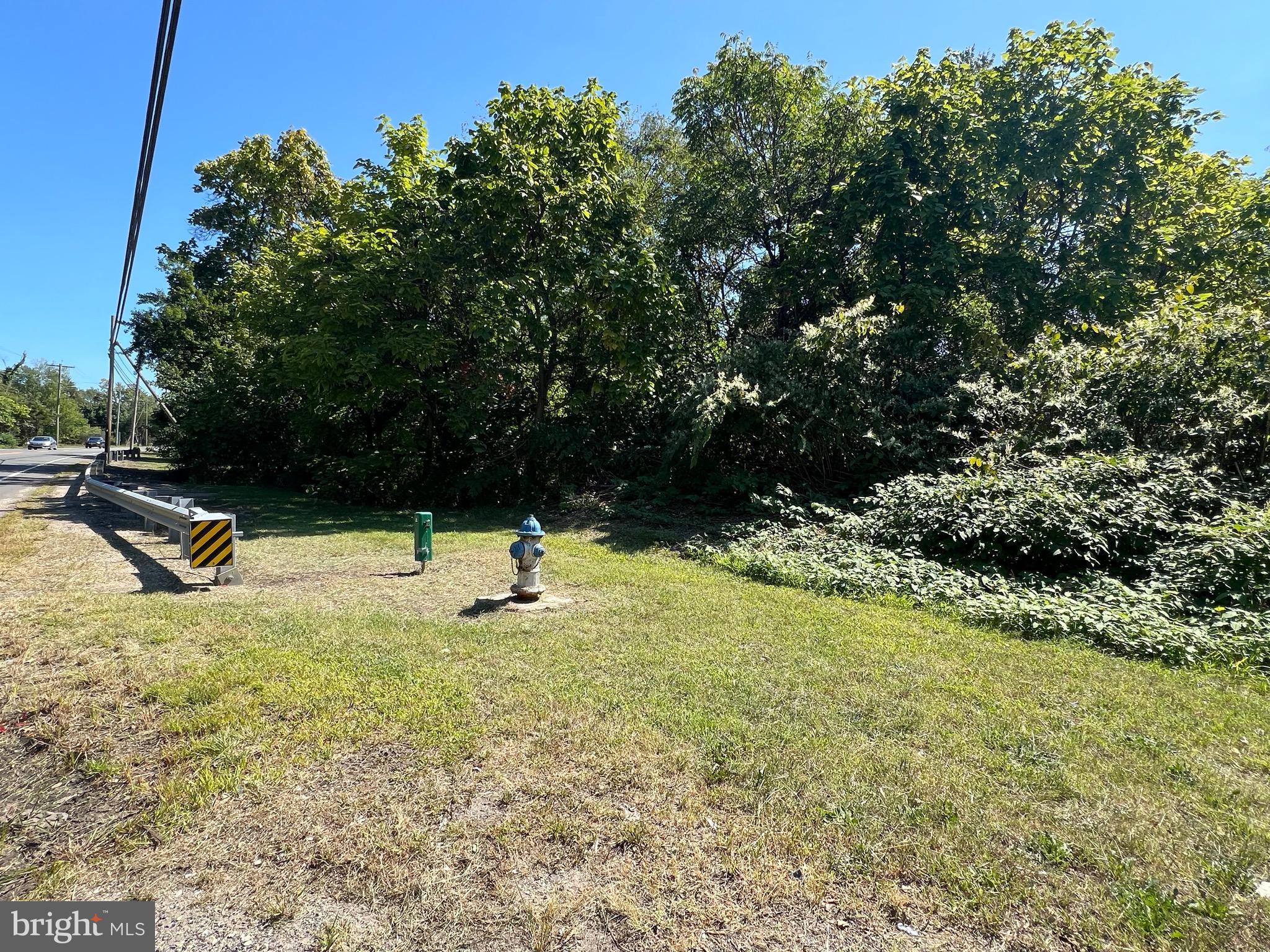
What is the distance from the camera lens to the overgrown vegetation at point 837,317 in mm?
8398

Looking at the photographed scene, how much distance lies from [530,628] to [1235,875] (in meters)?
4.41

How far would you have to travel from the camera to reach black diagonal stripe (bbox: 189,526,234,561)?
650cm

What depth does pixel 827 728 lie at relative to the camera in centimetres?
362

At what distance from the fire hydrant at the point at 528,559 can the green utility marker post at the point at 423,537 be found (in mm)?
1669

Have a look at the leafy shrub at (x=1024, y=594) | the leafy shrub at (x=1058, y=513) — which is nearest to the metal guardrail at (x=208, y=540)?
the leafy shrub at (x=1024, y=594)

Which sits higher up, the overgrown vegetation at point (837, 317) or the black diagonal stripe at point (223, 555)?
the overgrown vegetation at point (837, 317)

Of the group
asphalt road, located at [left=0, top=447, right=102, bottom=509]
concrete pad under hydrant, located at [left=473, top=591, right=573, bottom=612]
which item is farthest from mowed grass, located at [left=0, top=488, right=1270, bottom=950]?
asphalt road, located at [left=0, top=447, right=102, bottom=509]

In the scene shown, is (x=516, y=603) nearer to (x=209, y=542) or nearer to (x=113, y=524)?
(x=209, y=542)

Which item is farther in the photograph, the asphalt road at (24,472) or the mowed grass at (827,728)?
the asphalt road at (24,472)

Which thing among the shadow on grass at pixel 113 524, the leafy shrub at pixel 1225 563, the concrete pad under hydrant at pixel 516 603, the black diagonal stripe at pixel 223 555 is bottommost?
the shadow on grass at pixel 113 524

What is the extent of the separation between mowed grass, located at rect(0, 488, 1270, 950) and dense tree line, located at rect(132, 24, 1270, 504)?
6.21 metres

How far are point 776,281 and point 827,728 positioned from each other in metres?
12.7

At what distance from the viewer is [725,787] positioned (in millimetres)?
3012

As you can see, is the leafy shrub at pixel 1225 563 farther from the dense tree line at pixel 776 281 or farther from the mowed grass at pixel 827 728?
the dense tree line at pixel 776 281
